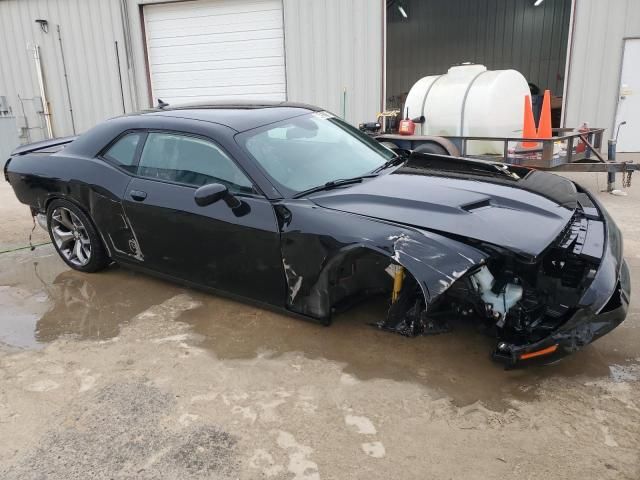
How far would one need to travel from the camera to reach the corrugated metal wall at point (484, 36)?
17.4m

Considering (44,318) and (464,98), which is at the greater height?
(464,98)

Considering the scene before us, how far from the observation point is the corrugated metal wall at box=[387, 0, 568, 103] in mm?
17422

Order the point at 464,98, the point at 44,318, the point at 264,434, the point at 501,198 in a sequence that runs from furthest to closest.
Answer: the point at 464,98, the point at 44,318, the point at 501,198, the point at 264,434

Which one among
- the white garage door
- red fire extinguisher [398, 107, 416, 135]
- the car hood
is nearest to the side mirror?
the car hood

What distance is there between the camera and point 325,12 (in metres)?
10.2

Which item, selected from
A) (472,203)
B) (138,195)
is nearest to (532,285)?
(472,203)

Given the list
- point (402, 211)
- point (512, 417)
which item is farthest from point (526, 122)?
point (512, 417)

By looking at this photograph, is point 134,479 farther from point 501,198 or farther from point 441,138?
point 441,138

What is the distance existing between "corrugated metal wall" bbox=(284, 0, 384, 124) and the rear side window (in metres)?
7.12

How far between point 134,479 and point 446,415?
143cm

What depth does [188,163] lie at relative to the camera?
352cm

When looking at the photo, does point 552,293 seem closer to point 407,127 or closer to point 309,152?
point 309,152

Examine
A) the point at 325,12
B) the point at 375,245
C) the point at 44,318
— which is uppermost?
the point at 325,12

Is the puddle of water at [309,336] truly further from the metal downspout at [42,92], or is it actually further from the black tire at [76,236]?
the metal downspout at [42,92]
